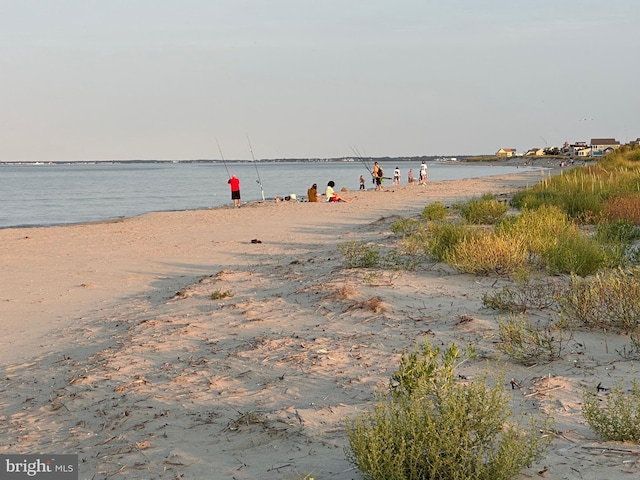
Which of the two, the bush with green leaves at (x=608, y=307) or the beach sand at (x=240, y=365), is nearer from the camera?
the beach sand at (x=240, y=365)

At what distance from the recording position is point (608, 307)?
600 centimetres

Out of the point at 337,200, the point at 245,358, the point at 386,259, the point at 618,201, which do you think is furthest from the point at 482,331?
the point at 337,200

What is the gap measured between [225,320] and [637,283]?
12.7 ft

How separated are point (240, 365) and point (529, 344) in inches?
89.9

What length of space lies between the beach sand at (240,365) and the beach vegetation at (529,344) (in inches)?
3.5

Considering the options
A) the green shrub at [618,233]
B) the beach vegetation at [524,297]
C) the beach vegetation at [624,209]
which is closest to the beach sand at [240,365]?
the beach vegetation at [524,297]

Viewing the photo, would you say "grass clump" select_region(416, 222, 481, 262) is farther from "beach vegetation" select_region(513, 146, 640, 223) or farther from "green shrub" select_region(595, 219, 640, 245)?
"beach vegetation" select_region(513, 146, 640, 223)

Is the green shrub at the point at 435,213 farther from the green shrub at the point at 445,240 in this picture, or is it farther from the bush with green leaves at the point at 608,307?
the bush with green leaves at the point at 608,307

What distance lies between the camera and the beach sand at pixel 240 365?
4.06 metres

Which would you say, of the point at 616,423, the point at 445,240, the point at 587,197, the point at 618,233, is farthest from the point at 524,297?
the point at 587,197

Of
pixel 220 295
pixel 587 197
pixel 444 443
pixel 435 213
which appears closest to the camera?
pixel 444 443

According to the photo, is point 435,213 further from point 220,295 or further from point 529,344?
point 529,344

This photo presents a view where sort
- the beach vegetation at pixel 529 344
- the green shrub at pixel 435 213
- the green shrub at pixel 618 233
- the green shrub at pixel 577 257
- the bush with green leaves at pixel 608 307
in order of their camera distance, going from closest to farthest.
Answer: the beach vegetation at pixel 529 344, the bush with green leaves at pixel 608 307, the green shrub at pixel 577 257, the green shrub at pixel 618 233, the green shrub at pixel 435 213

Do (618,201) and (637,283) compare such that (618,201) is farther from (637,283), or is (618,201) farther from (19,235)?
(19,235)
